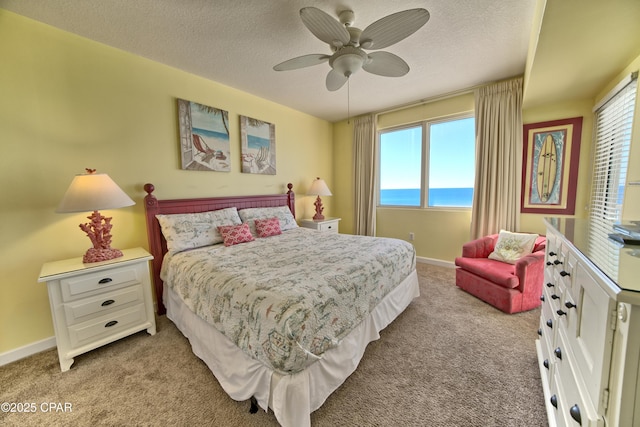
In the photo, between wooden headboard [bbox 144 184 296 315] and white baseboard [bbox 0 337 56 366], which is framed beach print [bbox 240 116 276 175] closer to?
wooden headboard [bbox 144 184 296 315]

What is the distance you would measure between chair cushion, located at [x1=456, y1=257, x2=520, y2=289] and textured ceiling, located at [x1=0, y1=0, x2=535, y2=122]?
2.25 meters

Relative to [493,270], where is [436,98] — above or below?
above

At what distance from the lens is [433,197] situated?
3.91m

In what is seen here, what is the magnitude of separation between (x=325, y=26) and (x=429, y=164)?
9.59 ft

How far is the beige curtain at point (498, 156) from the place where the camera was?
3049 mm

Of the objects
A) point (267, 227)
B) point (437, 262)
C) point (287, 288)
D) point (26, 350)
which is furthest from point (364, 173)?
point (26, 350)

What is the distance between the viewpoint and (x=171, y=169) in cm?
275

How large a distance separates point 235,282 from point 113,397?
1.06 m

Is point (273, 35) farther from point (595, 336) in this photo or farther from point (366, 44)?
point (595, 336)

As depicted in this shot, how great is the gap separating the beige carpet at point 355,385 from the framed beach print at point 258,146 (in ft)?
7.44

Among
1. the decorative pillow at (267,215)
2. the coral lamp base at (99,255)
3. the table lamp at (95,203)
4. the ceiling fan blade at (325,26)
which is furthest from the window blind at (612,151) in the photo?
the coral lamp base at (99,255)

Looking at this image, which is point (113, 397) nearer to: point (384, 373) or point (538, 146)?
point (384, 373)

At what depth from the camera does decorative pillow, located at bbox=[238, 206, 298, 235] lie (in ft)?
10.3

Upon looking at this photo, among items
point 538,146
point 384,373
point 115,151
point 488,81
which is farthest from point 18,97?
point 538,146
